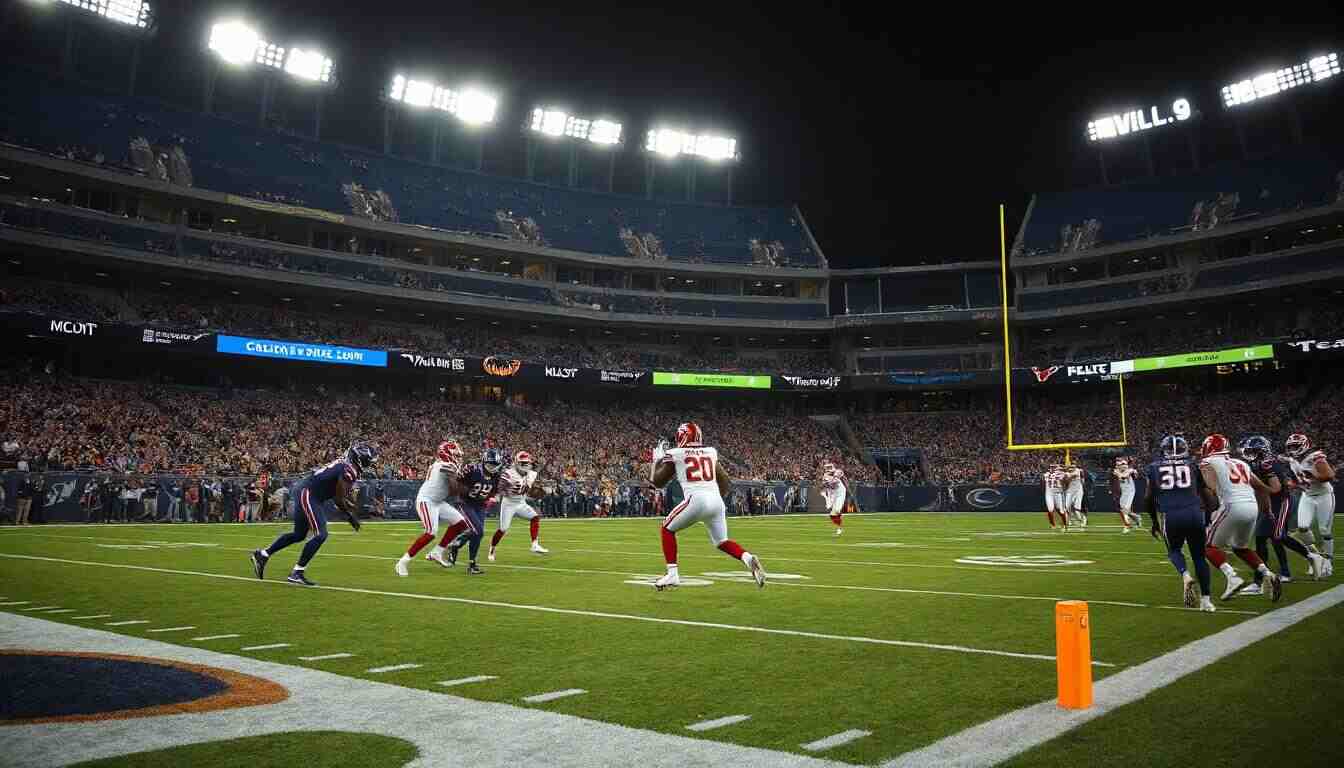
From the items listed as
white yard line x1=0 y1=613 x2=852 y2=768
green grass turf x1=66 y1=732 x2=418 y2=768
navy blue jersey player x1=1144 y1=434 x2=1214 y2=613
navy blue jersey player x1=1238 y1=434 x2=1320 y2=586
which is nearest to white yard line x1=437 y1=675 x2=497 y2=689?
white yard line x1=0 y1=613 x2=852 y2=768

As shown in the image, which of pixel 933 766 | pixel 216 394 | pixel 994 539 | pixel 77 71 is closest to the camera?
pixel 933 766

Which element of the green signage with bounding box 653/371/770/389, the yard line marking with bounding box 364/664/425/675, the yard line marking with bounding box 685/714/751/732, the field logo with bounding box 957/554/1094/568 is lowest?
the yard line marking with bounding box 364/664/425/675

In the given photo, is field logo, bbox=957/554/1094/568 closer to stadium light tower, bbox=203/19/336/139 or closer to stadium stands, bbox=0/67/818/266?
stadium stands, bbox=0/67/818/266

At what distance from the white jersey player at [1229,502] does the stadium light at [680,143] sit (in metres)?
57.2

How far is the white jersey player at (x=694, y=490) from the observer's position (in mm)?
10664

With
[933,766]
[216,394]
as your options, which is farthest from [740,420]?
[933,766]

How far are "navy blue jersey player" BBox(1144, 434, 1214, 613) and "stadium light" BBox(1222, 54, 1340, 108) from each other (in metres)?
58.3

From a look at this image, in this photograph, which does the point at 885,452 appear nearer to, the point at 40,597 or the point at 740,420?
the point at 740,420

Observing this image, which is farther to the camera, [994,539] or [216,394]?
[216,394]

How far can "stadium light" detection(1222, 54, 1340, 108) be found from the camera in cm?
5317

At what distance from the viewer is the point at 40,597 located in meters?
9.93

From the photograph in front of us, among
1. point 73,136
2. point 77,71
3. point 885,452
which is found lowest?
point 885,452

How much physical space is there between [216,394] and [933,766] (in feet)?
143

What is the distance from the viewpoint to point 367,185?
53344 millimetres
